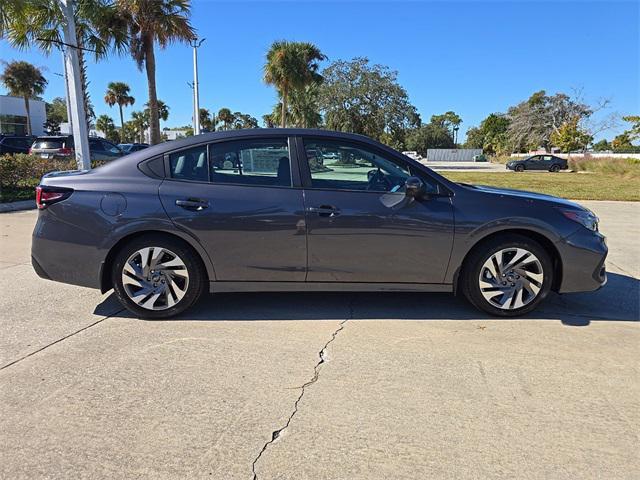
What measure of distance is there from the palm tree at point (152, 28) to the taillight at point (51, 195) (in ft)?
50.2

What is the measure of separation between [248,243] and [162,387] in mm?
1367

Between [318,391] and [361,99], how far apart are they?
38.1m

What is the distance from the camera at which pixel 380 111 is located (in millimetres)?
38719

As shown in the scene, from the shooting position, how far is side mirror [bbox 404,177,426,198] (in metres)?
3.76

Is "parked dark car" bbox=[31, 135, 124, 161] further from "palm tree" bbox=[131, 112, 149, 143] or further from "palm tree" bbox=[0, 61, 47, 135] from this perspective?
"palm tree" bbox=[131, 112, 149, 143]

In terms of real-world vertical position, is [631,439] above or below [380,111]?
below

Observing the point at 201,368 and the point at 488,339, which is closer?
the point at 201,368

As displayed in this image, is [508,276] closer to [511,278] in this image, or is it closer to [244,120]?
[511,278]

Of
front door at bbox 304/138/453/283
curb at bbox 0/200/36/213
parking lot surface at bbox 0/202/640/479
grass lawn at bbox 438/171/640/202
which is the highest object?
front door at bbox 304/138/453/283

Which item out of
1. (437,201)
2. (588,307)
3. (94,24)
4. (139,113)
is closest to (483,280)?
(437,201)

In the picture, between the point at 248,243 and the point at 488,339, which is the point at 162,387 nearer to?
the point at 248,243

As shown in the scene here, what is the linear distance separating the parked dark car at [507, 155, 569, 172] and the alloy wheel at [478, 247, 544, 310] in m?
41.3

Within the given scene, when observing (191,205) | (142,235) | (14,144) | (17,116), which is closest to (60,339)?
(142,235)

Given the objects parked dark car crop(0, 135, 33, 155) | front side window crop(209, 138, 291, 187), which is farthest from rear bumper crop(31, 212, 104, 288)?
parked dark car crop(0, 135, 33, 155)
